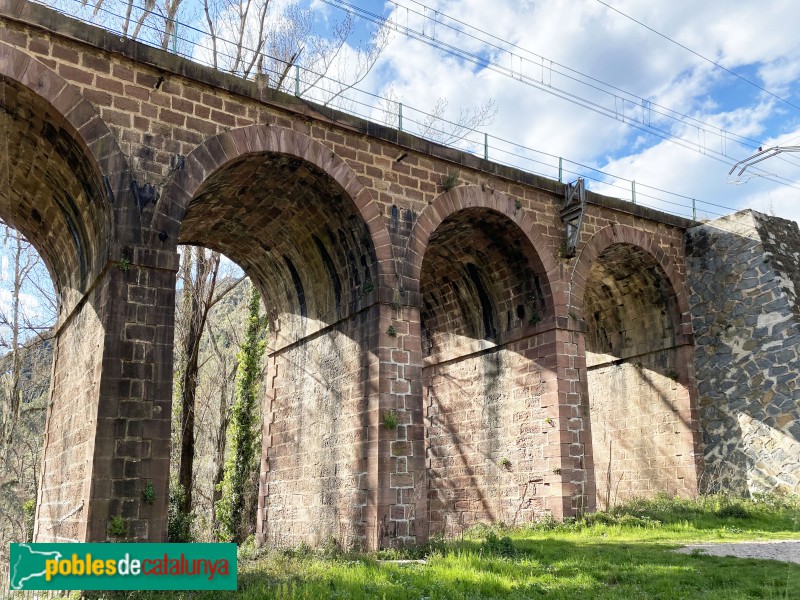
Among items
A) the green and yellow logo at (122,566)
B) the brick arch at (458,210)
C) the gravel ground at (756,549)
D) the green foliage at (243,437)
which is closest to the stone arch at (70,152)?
the green and yellow logo at (122,566)

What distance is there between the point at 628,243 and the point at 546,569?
376 inches

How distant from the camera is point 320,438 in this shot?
1341 centimetres

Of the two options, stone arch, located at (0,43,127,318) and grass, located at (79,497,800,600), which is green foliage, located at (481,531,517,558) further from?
stone arch, located at (0,43,127,318)

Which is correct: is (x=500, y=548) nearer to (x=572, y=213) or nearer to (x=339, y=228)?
(x=339, y=228)

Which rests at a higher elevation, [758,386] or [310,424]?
[758,386]

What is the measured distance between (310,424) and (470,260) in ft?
16.4

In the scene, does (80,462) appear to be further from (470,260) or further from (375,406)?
(470,260)

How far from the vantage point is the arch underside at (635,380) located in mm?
17391

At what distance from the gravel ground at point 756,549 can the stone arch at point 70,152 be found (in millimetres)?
9294

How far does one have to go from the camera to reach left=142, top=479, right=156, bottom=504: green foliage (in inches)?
367

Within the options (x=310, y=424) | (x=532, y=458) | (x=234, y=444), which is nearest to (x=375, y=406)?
(x=310, y=424)

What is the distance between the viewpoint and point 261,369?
68.3 feet

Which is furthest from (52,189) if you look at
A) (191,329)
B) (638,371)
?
(638,371)

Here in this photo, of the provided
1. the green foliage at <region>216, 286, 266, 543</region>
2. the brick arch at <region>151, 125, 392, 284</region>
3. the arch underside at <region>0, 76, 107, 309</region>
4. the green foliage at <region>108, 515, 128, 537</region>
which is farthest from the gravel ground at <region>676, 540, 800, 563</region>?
the green foliage at <region>216, 286, 266, 543</region>
